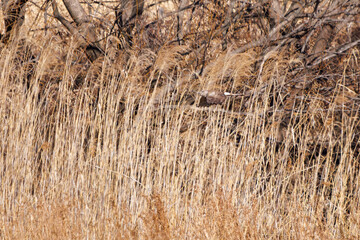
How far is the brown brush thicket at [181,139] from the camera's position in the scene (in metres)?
2.79

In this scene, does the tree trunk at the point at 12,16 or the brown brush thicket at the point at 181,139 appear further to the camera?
the tree trunk at the point at 12,16

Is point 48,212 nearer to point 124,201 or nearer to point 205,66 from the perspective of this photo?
point 124,201

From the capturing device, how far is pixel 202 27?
159 inches

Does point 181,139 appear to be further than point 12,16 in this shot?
No

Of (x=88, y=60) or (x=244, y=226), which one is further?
(x=88, y=60)

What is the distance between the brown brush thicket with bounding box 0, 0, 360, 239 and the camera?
9.14ft

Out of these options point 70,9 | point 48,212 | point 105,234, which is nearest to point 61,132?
point 48,212

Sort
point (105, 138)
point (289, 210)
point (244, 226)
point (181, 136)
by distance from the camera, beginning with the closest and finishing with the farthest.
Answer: point (244, 226)
point (289, 210)
point (105, 138)
point (181, 136)

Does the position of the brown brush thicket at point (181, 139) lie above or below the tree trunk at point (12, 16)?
below

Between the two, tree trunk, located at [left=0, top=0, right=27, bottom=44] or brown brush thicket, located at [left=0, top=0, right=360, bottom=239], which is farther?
tree trunk, located at [left=0, top=0, right=27, bottom=44]

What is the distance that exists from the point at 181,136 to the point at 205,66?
0.63 meters

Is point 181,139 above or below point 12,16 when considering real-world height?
below

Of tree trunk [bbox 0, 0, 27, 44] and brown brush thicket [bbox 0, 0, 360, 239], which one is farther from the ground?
tree trunk [bbox 0, 0, 27, 44]

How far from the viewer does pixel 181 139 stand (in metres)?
3.83
